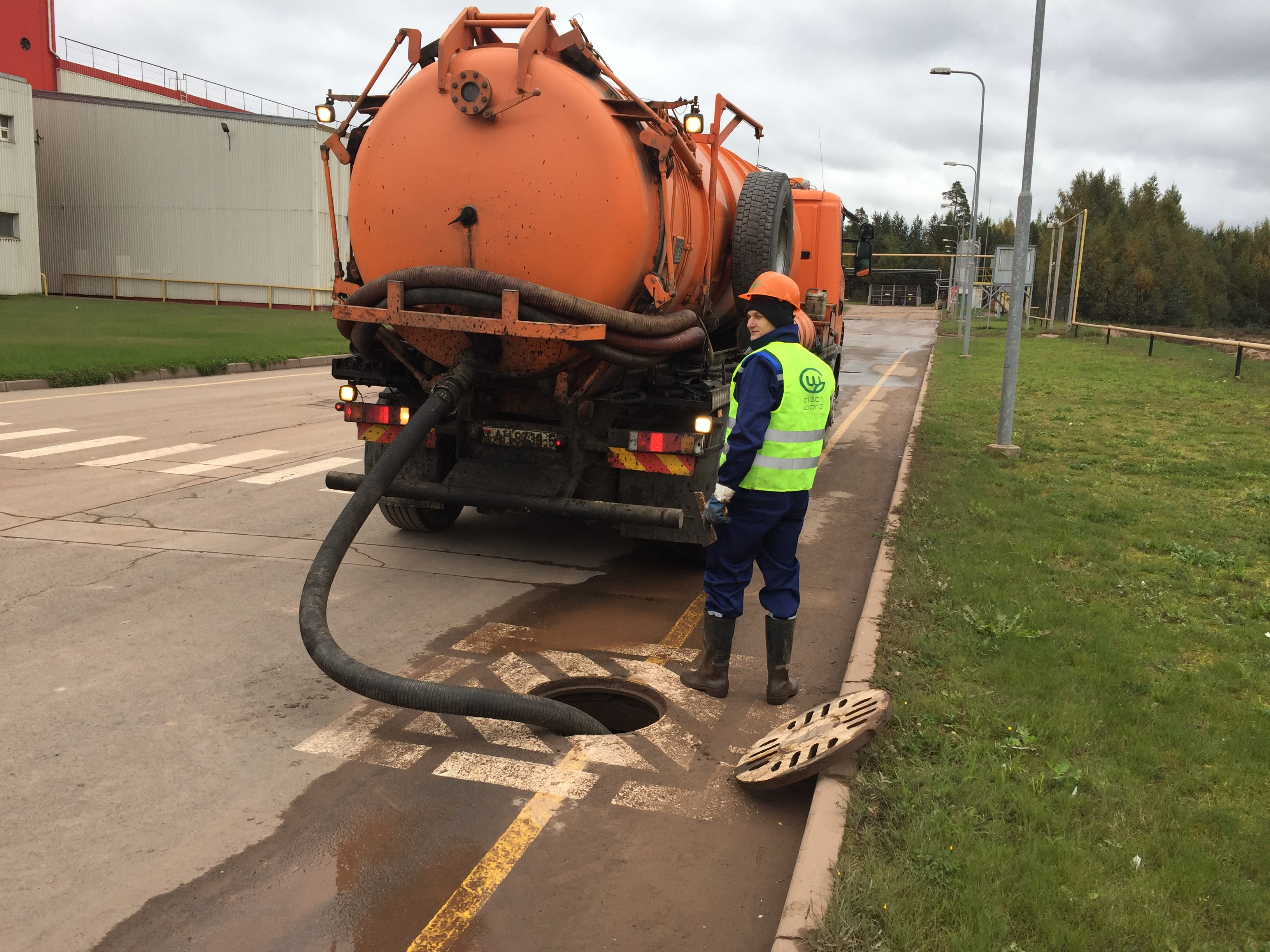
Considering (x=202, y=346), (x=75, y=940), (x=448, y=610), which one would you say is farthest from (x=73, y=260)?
(x=75, y=940)

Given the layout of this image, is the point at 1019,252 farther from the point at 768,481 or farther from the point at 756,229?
the point at 768,481

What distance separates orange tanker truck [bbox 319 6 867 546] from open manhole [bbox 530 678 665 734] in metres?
1.53

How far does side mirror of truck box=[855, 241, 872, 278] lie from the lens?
546 inches

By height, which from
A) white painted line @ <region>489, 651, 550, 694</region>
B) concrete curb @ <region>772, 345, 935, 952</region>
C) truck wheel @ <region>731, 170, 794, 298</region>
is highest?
truck wheel @ <region>731, 170, 794, 298</region>

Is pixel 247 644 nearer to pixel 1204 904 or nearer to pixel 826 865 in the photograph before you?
pixel 826 865

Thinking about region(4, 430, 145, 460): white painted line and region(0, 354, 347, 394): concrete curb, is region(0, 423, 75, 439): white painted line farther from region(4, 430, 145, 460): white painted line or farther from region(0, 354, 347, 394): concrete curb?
region(0, 354, 347, 394): concrete curb

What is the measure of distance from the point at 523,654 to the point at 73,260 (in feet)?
139

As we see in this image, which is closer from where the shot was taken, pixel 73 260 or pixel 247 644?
pixel 247 644

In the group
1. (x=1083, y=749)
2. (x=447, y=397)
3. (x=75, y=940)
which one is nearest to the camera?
(x=75, y=940)

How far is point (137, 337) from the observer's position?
22688mm

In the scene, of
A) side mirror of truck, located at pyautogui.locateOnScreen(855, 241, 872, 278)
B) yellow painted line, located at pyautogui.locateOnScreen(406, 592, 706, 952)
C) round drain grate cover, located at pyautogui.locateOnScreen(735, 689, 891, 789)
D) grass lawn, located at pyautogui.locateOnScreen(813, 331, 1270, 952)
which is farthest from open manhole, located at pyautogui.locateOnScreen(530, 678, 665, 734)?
side mirror of truck, located at pyautogui.locateOnScreen(855, 241, 872, 278)

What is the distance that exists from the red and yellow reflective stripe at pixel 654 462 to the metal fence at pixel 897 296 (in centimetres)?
8281

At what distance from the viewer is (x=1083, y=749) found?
13.9 feet

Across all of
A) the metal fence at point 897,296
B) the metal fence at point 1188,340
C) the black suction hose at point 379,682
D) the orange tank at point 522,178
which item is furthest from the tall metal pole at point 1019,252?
the metal fence at point 897,296
